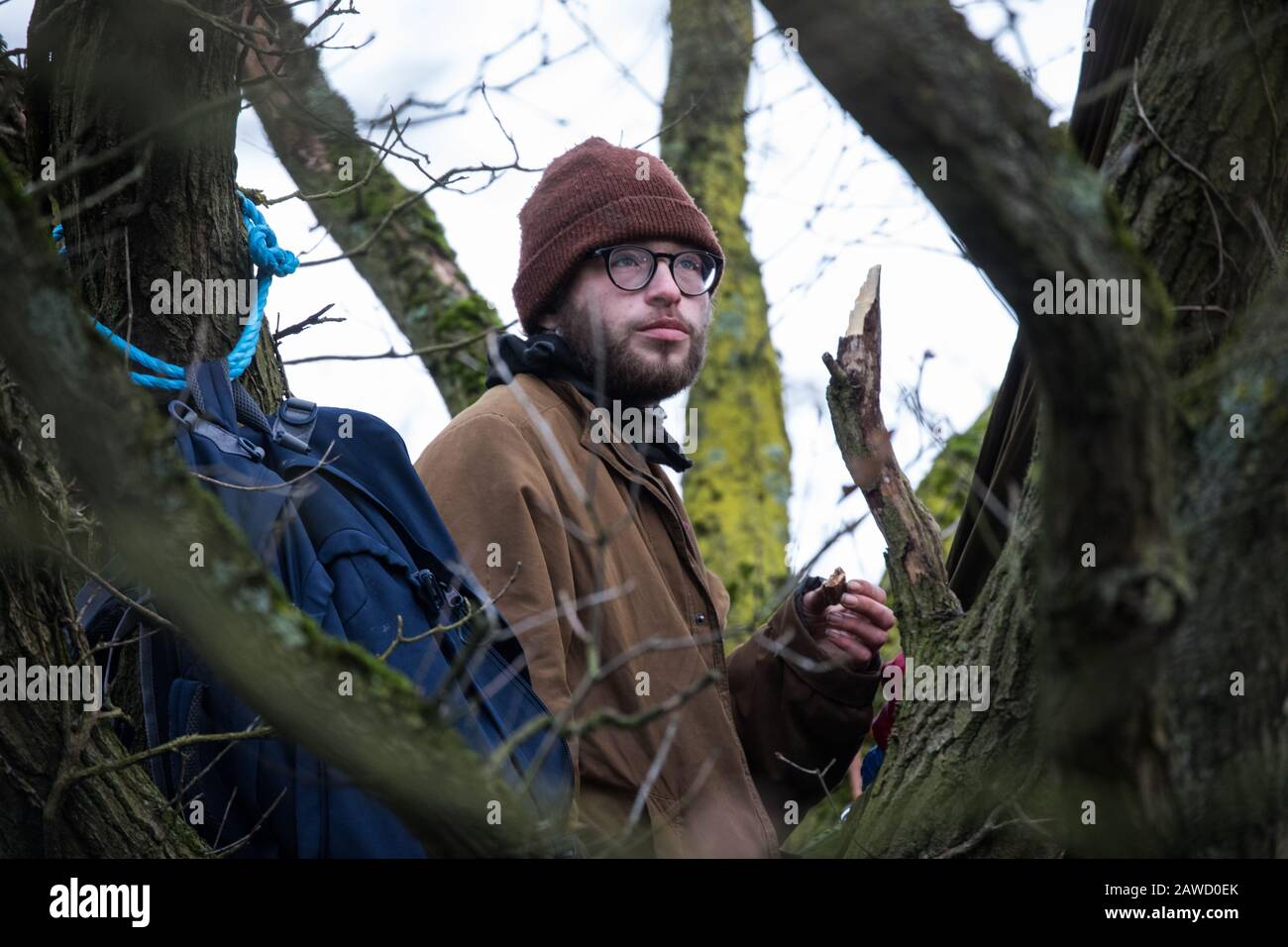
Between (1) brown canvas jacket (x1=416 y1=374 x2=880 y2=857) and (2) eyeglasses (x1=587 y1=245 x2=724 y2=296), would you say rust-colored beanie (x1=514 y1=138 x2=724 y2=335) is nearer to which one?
(2) eyeglasses (x1=587 y1=245 x2=724 y2=296)

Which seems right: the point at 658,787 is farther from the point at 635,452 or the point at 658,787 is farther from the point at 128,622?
the point at 128,622

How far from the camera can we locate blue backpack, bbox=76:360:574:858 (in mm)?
2035

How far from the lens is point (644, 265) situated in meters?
3.50

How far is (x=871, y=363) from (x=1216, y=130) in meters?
0.80

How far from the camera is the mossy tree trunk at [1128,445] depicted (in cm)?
131

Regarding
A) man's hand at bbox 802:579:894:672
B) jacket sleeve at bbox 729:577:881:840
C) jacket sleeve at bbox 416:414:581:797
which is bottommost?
jacket sleeve at bbox 729:577:881:840

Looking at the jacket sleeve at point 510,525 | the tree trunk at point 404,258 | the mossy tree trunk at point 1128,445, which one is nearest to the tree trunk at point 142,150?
the jacket sleeve at point 510,525

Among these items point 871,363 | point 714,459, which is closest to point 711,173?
point 714,459

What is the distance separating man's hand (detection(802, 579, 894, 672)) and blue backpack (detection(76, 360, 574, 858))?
831 millimetres

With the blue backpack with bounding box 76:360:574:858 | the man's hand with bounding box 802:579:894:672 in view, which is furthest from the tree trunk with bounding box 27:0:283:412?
the man's hand with bounding box 802:579:894:672

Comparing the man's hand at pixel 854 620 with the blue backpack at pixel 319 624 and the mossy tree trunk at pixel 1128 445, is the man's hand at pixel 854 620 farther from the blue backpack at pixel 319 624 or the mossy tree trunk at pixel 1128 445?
the blue backpack at pixel 319 624

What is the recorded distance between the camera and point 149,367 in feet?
8.02

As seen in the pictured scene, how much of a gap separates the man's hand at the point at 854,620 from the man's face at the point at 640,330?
2.58 feet
